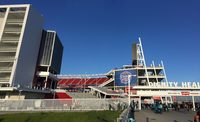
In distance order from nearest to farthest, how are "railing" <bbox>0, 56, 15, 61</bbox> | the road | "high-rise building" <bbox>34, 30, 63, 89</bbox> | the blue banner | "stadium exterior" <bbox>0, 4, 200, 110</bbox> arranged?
the road
"stadium exterior" <bbox>0, 4, 200, 110</bbox>
"railing" <bbox>0, 56, 15, 61</bbox>
"high-rise building" <bbox>34, 30, 63, 89</bbox>
the blue banner

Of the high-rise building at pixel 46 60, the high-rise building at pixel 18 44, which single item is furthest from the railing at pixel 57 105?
the high-rise building at pixel 46 60

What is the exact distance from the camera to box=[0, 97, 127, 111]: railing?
27328mm

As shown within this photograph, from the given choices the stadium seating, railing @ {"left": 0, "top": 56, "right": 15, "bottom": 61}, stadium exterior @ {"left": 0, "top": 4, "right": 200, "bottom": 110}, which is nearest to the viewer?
stadium exterior @ {"left": 0, "top": 4, "right": 200, "bottom": 110}

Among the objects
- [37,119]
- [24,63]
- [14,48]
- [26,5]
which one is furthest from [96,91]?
[37,119]

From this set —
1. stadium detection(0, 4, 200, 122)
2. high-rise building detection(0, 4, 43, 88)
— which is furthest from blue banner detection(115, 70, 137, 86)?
high-rise building detection(0, 4, 43, 88)

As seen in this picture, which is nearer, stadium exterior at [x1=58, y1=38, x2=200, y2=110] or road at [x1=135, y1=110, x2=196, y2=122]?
road at [x1=135, y1=110, x2=196, y2=122]

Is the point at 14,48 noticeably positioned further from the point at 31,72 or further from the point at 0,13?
the point at 0,13

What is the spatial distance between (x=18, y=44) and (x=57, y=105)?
1198 inches

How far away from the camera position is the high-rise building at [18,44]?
4844 centimetres

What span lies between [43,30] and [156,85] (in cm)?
4503

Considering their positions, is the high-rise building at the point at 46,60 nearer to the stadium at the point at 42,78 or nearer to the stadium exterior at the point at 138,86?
the stadium at the point at 42,78

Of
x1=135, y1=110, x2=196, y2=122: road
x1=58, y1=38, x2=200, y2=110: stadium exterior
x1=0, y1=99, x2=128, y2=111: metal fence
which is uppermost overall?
x1=58, y1=38, x2=200, y2=110: stadium exterior

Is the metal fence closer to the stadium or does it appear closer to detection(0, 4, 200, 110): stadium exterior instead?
the stadium

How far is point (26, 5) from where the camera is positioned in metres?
55.1
